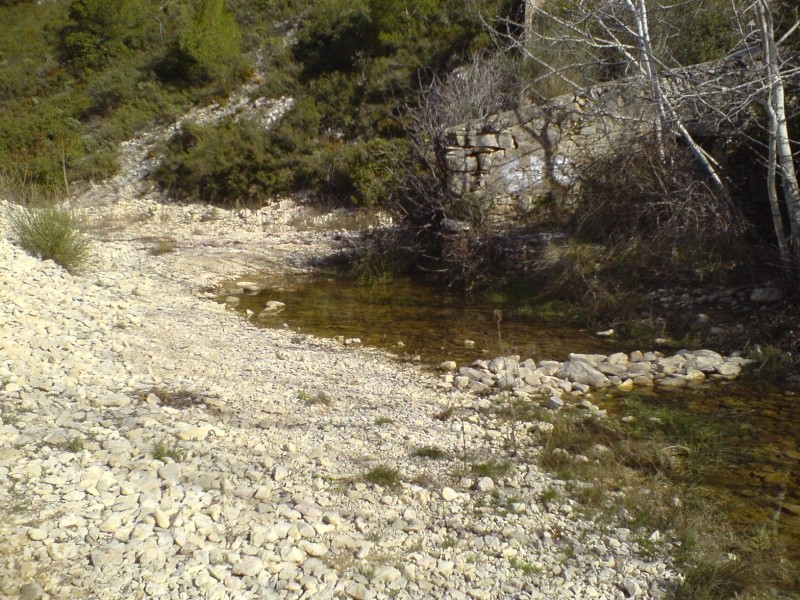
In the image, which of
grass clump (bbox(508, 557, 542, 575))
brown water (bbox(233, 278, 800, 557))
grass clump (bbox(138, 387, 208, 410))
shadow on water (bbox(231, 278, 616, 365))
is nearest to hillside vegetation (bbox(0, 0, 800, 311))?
shadow on water (bbox(231, 278, 616, 365))

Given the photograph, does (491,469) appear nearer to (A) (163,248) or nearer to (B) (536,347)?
(B) (536,347)

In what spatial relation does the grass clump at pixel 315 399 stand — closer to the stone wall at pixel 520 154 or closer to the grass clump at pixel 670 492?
the grass clump at pixel 670 492

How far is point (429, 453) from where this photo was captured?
199 inches

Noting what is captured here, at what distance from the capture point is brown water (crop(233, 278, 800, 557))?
4.73 meters

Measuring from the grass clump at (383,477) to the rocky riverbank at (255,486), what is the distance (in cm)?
3

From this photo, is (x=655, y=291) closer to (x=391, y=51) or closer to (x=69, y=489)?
(x=69, y=489)

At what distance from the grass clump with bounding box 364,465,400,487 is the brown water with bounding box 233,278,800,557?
6.92 ft

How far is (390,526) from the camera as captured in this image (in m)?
4.07

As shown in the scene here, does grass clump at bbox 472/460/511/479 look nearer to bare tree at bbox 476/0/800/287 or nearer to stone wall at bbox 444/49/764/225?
bare tree at bbox 476/0/800/287

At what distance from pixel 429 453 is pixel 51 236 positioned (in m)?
7.47

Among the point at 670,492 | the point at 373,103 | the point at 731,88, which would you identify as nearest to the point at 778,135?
the point at 731,88

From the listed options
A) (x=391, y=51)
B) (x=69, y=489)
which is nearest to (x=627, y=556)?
(x=69, y=489)

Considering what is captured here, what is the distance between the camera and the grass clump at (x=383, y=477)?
14.9 feet

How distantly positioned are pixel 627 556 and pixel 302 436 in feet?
8.07
